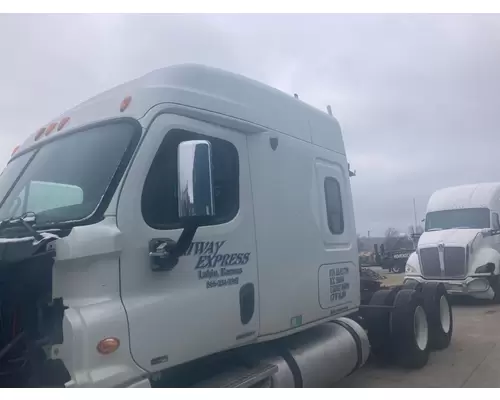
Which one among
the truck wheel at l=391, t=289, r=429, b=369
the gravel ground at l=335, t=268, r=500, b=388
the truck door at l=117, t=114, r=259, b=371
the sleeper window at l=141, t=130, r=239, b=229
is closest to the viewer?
the truck door at l=117, t=114, r=259, b=371

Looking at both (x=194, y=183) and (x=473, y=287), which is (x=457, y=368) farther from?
(x=473, y=287)

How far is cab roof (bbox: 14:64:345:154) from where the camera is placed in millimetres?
3393

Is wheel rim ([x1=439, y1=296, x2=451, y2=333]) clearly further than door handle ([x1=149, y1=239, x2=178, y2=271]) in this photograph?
Yes

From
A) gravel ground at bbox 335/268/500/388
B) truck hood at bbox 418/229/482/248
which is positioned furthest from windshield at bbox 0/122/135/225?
truck hood at bbox 418/229/482/248

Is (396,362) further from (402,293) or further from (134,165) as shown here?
(134,165)

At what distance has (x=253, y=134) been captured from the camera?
402 cm

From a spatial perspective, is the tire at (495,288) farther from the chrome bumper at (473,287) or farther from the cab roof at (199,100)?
the cab roof at (199,100)

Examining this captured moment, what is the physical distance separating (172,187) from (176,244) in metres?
0.38

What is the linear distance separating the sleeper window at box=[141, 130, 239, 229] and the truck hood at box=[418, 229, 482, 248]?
7972 mm

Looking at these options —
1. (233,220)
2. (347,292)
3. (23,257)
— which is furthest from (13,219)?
(347,292)

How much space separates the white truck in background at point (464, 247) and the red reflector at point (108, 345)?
826cm

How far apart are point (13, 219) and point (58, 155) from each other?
56cm

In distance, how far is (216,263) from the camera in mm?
3443

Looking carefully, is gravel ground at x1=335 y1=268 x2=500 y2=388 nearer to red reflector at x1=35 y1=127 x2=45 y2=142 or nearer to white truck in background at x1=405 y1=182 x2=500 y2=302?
white truck in background at x1=405 y1=182 x2=500 y2=302
